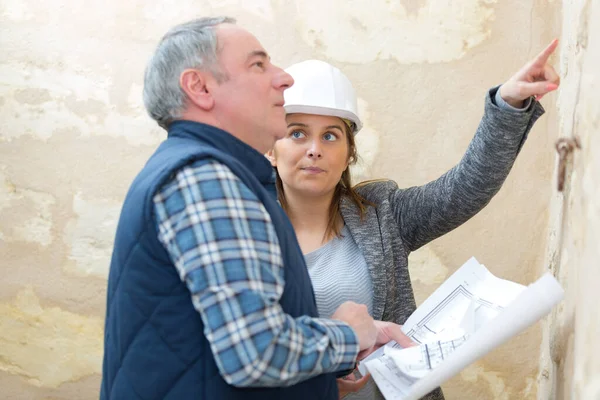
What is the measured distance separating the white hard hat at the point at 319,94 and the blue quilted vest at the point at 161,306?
1.74ft

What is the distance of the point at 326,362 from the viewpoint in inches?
41.2

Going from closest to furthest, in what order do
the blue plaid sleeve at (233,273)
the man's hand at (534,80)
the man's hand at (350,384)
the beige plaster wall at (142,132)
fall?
the blue plaid sleeve at (233,273) → the man's hand at (534,80) → the man's hand at (350,384) → the beige plaster wall at (142,132)

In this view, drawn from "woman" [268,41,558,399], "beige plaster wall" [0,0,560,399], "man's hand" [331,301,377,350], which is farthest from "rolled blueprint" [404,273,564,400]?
"beige plaster wall" [0,0,560,399]

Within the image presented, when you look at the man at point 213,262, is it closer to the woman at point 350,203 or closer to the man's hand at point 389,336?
the man's hand at point 389,336

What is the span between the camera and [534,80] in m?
1.34

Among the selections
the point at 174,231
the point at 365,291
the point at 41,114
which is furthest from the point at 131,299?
the point at 41,114

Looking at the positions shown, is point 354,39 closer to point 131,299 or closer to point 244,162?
point 244,162

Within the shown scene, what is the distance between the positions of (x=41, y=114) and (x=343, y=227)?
4.50 feet

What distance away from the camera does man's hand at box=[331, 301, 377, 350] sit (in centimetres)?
119

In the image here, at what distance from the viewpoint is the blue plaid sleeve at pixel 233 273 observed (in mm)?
969

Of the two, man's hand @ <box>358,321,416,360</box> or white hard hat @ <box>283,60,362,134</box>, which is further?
white hard hat @ <box>283,60,362,134</box>

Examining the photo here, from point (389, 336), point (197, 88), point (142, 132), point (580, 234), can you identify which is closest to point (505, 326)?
point (580, 234)

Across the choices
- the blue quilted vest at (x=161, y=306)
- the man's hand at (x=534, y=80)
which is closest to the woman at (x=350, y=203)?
Result: the man's hand at (x=534, y=80)

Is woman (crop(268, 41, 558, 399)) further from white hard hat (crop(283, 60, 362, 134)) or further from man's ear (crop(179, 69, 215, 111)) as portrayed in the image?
man's ear (crop(179, 69, 215, 111))
